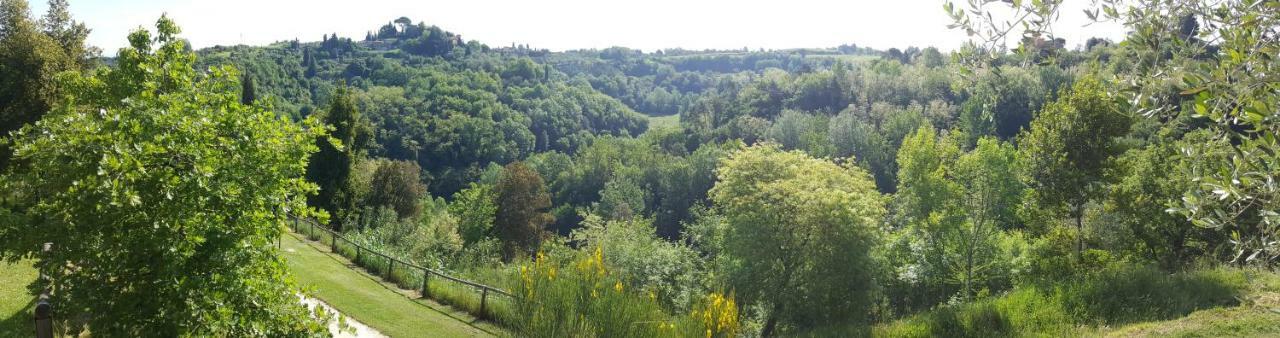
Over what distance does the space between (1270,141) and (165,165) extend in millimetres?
6512

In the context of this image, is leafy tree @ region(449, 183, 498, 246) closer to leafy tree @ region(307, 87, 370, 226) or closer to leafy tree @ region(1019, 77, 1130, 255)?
leafy tree @ region(307, 87, 370, 226)

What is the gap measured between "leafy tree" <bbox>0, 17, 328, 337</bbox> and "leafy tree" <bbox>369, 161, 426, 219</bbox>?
2593cm

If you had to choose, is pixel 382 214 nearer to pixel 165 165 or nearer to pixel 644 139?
pixel 165 165

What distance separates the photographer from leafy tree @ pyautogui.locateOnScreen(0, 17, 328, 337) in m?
4.55

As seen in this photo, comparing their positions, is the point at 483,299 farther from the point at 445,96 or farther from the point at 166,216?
the point at 445,96

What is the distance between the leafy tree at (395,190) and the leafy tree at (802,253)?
18540 millimetres

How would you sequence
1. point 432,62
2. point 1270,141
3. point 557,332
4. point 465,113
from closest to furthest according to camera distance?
point 1270,141
point 557,332
point 465,113
point 432,62

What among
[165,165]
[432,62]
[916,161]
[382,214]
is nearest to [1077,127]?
[916,161]

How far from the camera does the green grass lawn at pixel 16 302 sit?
7215mm

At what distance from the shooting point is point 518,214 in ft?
108

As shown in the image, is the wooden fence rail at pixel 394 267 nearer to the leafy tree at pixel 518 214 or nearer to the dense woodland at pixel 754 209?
the dense woodland at pixel 754 209

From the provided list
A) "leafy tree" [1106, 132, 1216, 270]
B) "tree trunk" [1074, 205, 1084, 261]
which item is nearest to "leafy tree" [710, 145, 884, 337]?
"tree trunk" [1074, 205, 1084, 261]

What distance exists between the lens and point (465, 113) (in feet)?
319

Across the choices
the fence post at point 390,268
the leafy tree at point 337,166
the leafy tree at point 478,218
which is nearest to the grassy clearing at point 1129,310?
the fence post at point 390,268
